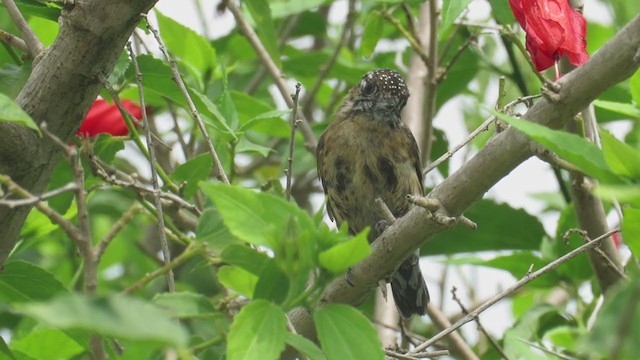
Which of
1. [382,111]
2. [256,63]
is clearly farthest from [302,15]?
[382,111]

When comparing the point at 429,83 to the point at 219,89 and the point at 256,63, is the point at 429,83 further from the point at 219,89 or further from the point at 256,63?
the point at 256,63

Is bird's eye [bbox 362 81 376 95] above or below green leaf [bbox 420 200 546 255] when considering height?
above

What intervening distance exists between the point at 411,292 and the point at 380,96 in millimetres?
924

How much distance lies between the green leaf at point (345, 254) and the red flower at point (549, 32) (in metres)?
1.07

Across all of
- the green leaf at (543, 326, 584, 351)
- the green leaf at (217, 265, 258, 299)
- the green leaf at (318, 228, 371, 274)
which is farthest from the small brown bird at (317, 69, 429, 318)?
the green leaf at (318, 228, 371, 274)

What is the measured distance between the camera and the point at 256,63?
621 centimetres

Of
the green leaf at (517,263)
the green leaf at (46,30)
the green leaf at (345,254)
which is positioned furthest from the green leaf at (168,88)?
the green leaf at (345,254)

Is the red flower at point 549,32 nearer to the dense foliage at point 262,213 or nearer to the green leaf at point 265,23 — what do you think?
the dense foliage at point 262,213

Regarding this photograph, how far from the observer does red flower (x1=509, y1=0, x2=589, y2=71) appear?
305 centimetres

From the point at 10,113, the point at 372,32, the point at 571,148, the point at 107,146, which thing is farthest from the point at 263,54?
the point at 571,148

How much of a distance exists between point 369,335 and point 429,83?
2.61 m

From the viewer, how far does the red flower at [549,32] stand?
3.05 metres

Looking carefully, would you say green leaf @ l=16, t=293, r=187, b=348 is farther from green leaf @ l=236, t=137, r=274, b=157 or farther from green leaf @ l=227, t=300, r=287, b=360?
green leaf @ l=236, t=137, r=274, b=157

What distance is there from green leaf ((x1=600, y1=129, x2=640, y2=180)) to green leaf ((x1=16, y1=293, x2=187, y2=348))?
98 cm
